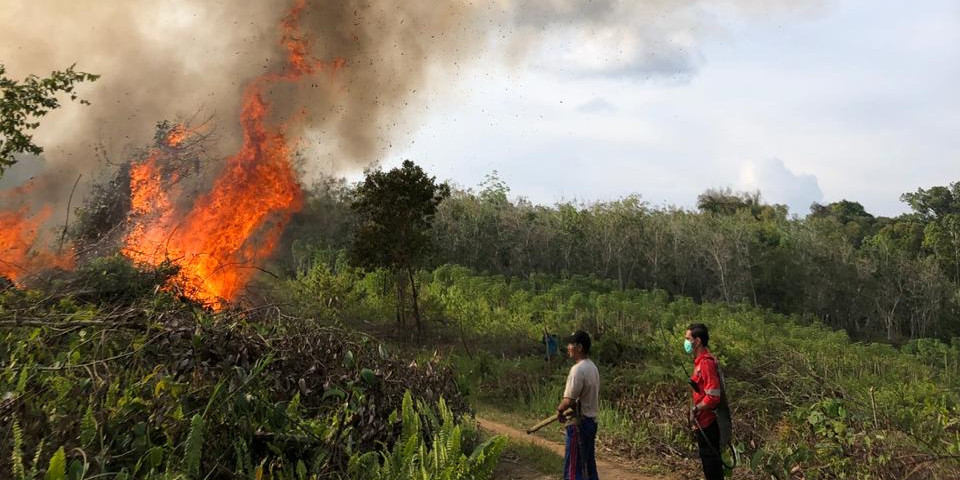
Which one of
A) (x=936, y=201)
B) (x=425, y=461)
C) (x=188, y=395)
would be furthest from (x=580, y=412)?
(x=936, y=201)

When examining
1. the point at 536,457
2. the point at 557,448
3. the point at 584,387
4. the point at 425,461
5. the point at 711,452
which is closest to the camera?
the point at 425,461

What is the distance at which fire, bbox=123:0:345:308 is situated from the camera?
43.5ft

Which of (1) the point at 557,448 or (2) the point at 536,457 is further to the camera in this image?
(1) the point at 557,448

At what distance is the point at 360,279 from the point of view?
71.3ft

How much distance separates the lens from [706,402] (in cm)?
562

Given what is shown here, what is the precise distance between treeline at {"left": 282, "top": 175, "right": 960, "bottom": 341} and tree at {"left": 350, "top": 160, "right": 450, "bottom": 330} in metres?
16.3

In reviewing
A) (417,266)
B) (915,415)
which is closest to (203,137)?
(417,266)

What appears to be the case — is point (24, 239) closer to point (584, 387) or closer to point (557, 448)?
point (557, 448)

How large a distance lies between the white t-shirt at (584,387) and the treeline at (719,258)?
2788 centimetres

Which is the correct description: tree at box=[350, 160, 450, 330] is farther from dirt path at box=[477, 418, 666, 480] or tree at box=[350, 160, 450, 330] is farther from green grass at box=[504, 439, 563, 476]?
green grass at box=[504, 439, 563, 476]

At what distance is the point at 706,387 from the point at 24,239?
13.8 metres

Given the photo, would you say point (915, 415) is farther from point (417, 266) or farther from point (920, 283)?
point (920, 283)

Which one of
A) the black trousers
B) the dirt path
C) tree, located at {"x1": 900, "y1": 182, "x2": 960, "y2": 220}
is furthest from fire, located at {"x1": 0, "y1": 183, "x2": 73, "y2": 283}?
tree, located at {"x1": 900, "y1": 182, "x2": 960, "y2": 220}

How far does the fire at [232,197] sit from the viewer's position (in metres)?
13.3
